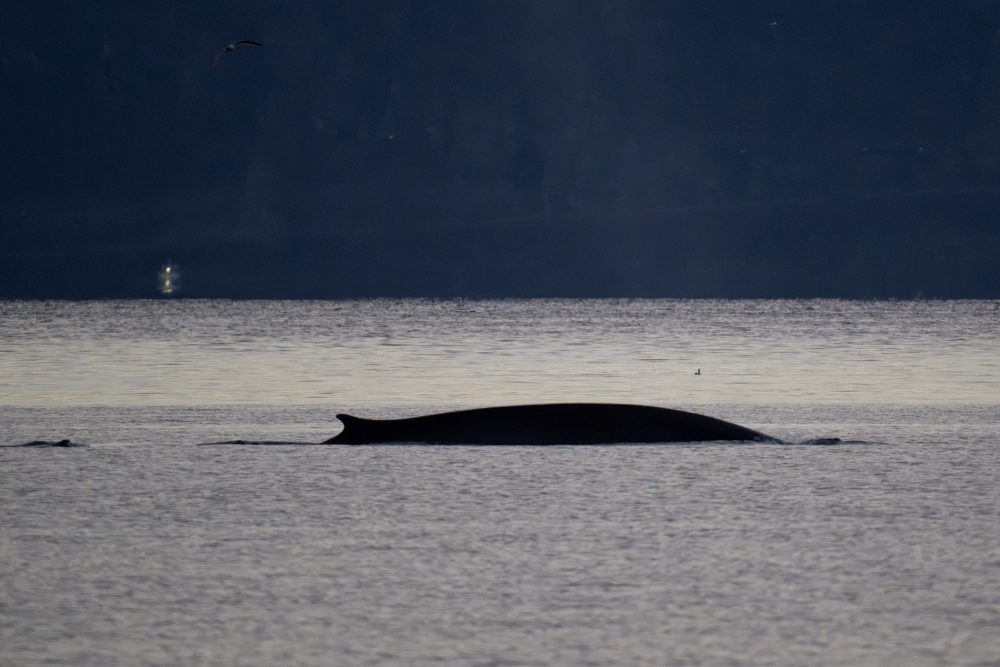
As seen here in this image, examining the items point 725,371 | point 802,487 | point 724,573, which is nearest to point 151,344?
point 725,371

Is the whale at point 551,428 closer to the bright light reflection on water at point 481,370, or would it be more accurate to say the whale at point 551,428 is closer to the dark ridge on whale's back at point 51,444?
the dark ridge on whale's back at point 51,444

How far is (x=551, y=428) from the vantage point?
→ 75.9 ft

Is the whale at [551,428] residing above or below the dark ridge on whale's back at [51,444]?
above

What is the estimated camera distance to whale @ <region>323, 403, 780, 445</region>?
22.8m

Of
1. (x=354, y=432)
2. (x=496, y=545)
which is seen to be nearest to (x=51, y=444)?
(x=354, y=432)

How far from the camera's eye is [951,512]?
50.3 ft

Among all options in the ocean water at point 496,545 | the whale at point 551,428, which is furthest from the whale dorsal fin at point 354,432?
the ocean water at point 496,545

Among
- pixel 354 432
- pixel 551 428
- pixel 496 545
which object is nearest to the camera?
pixel 496 545

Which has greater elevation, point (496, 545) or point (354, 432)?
point (354, 432)

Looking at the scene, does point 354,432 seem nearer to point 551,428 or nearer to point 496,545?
point 551,428

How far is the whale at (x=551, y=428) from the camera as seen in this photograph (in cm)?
2275

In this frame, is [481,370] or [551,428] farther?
[481,370]

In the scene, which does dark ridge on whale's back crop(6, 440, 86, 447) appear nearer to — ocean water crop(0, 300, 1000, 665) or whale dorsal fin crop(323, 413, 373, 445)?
ocean water crop(0, 300, 1000, 665)

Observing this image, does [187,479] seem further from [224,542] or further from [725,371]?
[725,371]
